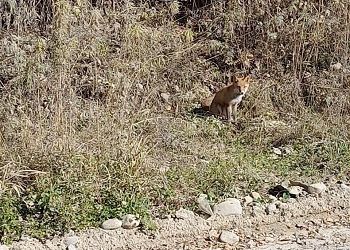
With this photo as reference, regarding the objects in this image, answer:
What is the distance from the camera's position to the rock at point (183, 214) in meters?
4.99

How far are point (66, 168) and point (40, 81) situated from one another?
4.72 feet

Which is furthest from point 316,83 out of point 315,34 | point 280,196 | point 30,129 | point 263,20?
point 30,129

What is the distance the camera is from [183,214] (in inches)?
197

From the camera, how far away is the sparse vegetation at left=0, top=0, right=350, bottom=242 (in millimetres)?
5062

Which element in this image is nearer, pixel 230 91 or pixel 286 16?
pixel 230 91

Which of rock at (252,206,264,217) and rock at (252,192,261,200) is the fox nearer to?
rock at (252,192,261,200)

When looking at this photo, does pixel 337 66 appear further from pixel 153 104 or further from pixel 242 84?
pixel 153 104

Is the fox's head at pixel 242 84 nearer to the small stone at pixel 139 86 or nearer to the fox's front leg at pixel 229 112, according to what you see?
the fox's front leg at pixel 229 112

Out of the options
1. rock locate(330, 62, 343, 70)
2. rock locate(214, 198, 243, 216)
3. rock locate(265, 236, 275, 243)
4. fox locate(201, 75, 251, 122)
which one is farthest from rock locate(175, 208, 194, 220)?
rock locate(330, 62, 343, 70)

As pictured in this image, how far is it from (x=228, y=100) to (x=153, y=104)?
2.84 ft

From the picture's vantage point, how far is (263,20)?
815 cm

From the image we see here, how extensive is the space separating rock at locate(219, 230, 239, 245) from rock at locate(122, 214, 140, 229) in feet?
2.13

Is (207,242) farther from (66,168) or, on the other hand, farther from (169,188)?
(66,168)

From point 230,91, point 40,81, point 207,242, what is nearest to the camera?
point 207,242
